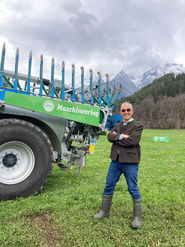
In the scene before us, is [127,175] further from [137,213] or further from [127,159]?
[137,213]

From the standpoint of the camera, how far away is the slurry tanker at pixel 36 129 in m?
3.80

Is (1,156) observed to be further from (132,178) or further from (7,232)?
(132,178)

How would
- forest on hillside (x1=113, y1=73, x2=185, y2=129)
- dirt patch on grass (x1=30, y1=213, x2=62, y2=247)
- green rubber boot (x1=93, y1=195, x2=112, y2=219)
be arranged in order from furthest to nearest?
1. forest on hillside (x1=113, y1=73, x2=185, y2=129)
2. green rubber boot (x1=93, y1=195, x2=112, y2=219)
3. dirt patch on grass (x1=30, y1=213, x2=62, y2=247)

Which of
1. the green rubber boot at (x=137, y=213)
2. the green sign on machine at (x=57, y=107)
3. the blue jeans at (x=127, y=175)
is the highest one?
the green sign on machine at (x=57, y=107)

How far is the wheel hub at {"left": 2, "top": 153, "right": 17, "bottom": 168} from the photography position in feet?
12.6

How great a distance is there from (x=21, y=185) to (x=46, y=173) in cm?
54

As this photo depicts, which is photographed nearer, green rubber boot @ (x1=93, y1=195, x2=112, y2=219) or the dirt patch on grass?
the dirt patch on grass

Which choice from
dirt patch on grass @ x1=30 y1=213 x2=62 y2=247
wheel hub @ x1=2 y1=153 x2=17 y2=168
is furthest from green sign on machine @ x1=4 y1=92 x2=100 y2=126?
dirt patch on grass @ x1=30 y1=213 x2=62 y2=247

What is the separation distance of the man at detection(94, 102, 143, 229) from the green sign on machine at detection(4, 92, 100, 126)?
1366mm

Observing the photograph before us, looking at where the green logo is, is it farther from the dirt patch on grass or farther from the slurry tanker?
the dirt patch on grass

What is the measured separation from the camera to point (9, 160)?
3.87 meters

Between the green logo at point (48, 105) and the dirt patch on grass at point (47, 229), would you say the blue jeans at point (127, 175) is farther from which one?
the green logo at point (48, 105)

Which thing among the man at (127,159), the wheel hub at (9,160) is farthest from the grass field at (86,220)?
the wheel hub at (9,160)

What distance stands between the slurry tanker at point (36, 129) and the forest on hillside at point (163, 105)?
98.2ft
